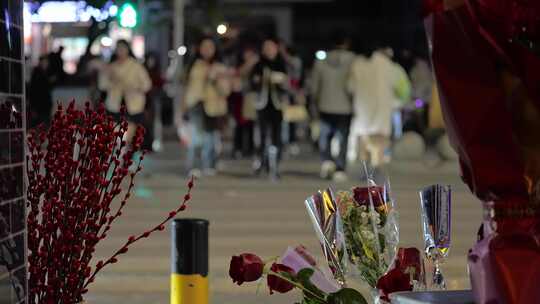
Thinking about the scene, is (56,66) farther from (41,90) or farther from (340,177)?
(340,177)

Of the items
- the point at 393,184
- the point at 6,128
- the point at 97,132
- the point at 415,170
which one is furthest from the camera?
the point at 415,170

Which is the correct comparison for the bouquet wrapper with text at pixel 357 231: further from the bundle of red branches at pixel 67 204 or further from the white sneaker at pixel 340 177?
the white sneaker at pixel 340 177

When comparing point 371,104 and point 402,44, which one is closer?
point 371,104

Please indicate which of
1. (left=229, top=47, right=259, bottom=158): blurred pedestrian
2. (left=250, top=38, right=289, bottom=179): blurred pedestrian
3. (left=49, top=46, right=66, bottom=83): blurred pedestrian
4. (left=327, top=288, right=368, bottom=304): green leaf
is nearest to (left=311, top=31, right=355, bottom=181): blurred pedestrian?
(left=250, top=38, right=289, bottom=179): blurred pedestrian

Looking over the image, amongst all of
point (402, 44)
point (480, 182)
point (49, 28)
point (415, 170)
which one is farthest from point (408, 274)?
point (402, 44)

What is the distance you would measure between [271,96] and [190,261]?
1144cm

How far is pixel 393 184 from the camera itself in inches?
628

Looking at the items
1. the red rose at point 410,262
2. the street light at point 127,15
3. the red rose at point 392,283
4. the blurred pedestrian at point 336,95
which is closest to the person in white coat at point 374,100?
the blurred pedestrian at point 336,95

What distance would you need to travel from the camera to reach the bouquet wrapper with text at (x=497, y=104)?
317 centimetres

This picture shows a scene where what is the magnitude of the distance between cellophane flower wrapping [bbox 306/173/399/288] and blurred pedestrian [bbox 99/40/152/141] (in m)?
11.3

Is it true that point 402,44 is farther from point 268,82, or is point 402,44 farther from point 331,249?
point 331,249

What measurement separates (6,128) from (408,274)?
5.07 feet

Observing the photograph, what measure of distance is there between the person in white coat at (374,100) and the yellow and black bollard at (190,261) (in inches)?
443

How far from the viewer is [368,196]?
470 centimetres
